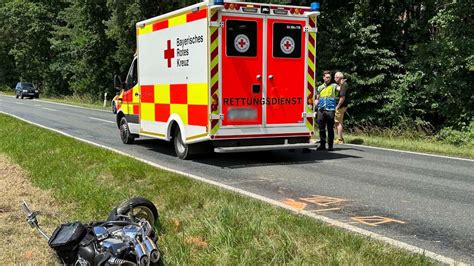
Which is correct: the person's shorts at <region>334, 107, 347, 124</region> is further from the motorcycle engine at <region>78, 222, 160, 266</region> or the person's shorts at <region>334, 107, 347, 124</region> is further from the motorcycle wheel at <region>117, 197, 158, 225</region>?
the motorcycle engine at <region>78, 222, 160, 266</region>

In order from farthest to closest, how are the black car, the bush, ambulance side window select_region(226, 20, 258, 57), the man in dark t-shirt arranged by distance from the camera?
the black car → the bush → the man in dark t-shirt → ambulance side window select_region(226, 20, 258, 57)

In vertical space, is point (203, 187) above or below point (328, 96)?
below

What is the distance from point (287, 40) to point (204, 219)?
18.7ft

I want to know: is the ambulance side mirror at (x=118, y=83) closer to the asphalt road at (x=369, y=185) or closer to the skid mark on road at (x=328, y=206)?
the asphalt road at (x=369, y=185)

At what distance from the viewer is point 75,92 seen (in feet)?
160

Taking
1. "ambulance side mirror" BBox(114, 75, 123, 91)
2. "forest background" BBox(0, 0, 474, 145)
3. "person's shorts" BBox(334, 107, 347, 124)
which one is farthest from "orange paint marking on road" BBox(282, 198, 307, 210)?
"forest background" BBox(0, 0, 474, 145)

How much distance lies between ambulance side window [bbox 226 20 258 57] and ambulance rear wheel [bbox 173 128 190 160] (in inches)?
84.3

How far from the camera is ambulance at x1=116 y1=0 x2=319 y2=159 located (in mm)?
9203

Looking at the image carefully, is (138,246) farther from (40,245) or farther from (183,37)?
(183,37)

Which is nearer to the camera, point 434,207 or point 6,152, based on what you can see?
point 434,207

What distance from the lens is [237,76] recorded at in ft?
30.9

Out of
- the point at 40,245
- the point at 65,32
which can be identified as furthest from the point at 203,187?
the point at 65,32

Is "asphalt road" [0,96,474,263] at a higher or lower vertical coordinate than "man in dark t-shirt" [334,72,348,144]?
lower

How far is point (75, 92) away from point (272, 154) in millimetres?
41294
